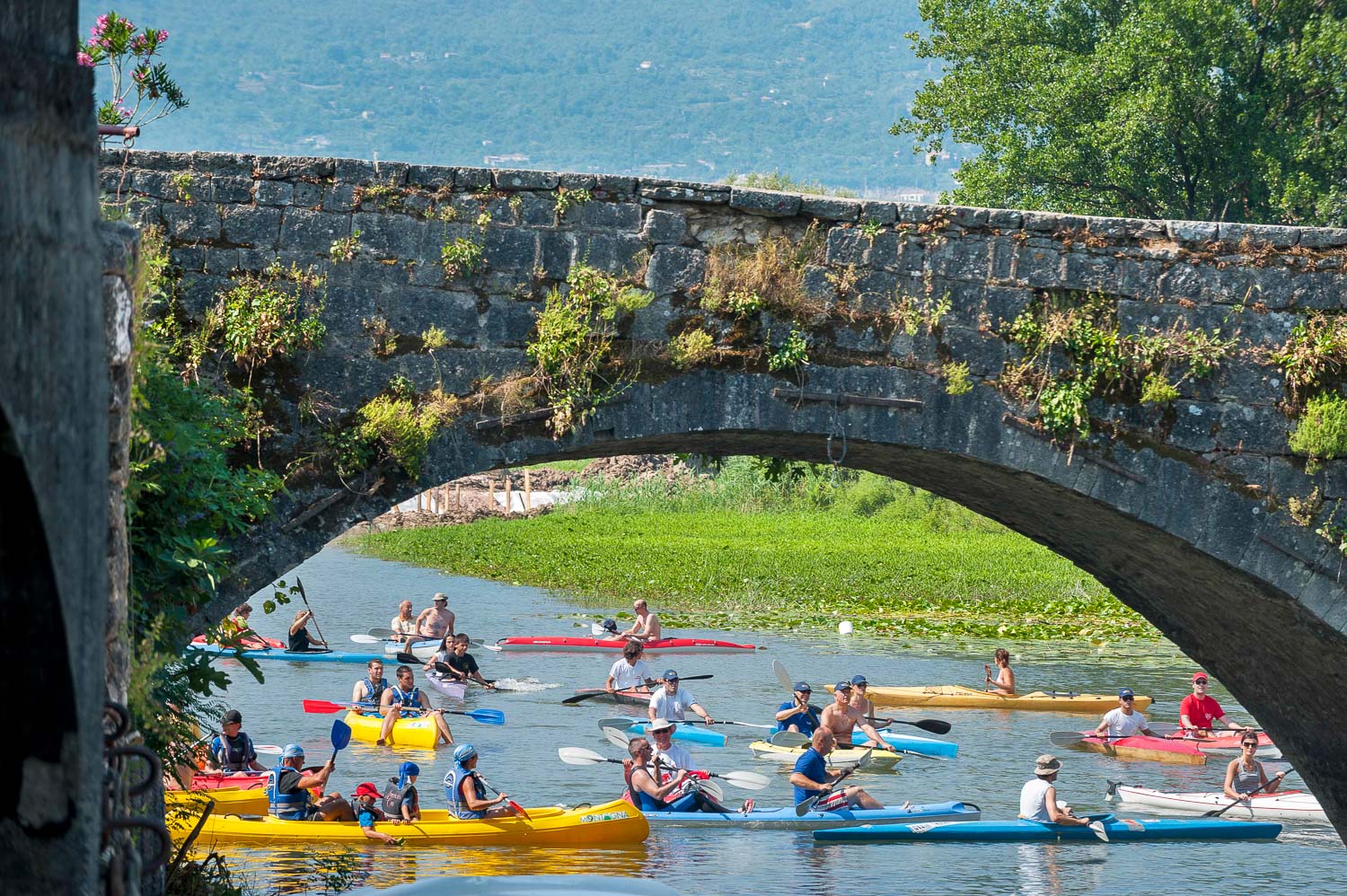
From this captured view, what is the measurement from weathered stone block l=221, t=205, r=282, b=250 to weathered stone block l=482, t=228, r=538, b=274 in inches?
30.5

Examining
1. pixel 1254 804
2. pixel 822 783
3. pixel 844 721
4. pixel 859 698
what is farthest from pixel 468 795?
pixel 1254 804

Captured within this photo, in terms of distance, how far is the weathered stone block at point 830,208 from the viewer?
A: 5641 mm

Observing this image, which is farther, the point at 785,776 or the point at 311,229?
the point at 785,776

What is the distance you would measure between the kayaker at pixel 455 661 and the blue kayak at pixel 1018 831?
5745 millimetres

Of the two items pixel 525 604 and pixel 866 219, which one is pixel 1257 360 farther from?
pixel 525 604

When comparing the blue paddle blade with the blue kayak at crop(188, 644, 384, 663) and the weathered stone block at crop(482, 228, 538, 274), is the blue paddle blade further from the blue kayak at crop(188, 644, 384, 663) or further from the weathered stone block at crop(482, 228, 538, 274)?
the blue kayak at crop(188, 644, 384, 663)

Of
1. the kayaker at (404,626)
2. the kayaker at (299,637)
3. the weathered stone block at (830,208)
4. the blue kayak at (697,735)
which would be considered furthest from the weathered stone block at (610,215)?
the kayaker at (299,637)

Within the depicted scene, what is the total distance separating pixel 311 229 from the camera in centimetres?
539

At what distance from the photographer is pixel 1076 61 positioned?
21656 millimetres

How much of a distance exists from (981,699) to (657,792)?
5327 millimetres

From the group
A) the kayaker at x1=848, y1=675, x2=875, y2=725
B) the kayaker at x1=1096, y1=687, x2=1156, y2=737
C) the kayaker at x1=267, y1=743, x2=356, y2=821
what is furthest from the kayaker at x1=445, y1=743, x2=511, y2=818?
the kayaker at x1=1096, y1=687, x2=1156, y2=737

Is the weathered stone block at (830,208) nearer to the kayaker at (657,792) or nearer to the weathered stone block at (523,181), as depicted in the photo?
the weathered stone block at (523,181)

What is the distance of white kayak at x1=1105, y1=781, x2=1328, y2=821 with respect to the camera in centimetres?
1137

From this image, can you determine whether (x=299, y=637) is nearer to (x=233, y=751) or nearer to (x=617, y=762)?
(x=617, y=762)
